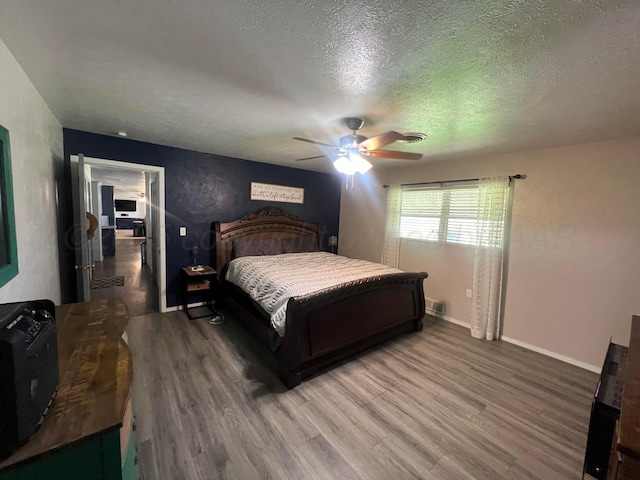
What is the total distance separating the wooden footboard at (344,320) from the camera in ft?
7.57

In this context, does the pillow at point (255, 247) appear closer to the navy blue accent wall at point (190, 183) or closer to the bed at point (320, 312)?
the bed at point (320, 312)

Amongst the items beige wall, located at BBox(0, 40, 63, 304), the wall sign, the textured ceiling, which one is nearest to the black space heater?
beige wall, located at BBox(0, 40, 63, 304)

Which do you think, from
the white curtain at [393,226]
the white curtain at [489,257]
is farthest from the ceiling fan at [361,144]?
the white curtain at [393,226]

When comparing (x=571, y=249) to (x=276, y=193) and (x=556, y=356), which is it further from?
(x=276, y=193)

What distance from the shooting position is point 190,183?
385cm

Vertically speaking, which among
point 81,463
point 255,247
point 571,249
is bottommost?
point 81,463

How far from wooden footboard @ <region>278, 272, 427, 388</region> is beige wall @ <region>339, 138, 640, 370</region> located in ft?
3.72

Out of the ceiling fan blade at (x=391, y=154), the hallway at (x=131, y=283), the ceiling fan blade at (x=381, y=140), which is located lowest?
the hallway at (x=131, y=283)

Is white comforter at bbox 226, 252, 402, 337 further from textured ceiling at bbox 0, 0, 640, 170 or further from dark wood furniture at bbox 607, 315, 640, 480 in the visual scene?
dark wood furniture at bbox 607, 315, 640, 480

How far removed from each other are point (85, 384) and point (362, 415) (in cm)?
178

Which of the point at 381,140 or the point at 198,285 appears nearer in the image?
the point at 381,140

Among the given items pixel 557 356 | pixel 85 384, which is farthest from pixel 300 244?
pixel 85 384

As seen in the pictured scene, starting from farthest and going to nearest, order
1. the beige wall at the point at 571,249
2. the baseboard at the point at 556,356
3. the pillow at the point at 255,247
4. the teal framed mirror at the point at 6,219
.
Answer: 1. the pillow at the point at 255,247
2. the baseboard at the point at 556,356
3. the beige wall at the point at 571,249
4. the teal framed mirror at the point at 6,219

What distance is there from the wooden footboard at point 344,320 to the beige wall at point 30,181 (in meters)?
1.75
